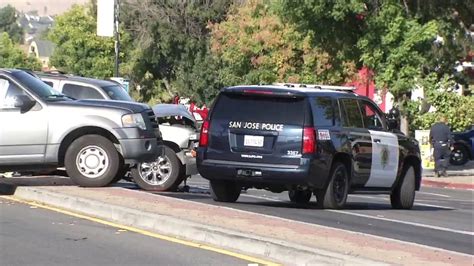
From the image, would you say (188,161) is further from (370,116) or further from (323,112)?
(370,116)

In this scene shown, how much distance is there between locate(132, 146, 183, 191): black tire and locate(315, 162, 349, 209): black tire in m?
2.55

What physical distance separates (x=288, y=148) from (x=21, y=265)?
5.38 m

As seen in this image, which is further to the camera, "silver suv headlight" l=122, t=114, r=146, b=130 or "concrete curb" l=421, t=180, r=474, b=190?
"concrete curb" l=421, t=180, r=474, b=190

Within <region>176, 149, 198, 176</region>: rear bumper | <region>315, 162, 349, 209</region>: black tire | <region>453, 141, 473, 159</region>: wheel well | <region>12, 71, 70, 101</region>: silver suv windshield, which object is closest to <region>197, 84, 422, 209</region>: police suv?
<region>315, 162, 349, 209</region>: black tire

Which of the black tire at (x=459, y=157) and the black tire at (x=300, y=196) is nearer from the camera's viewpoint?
the black tire at (x=300, y=196)

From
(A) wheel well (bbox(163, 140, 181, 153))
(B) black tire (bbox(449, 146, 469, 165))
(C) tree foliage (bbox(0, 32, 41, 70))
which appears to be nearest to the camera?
(A) wheel well (bbox(163, 140, 181, 153))

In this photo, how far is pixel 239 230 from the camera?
952 centimetres

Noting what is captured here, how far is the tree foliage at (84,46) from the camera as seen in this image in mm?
76188

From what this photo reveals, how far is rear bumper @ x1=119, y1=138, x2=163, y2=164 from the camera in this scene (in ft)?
42.0

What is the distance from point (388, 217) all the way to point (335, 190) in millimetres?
890

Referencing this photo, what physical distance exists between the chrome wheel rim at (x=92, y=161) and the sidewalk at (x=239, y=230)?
287mm

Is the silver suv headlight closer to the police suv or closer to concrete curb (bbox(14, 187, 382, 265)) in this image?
the police suv

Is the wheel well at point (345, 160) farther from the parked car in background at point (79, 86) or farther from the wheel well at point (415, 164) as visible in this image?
the parked car in background at point (79, 86)

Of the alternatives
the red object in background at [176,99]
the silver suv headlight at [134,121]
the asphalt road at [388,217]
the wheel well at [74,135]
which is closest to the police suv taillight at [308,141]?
the asphalt road at [388,217]
